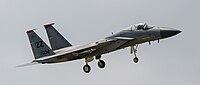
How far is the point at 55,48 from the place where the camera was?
70688 millimetres

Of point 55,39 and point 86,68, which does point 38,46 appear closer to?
point 55,39

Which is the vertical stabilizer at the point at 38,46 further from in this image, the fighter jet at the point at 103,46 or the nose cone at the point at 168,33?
the nose cone at the point at 168,33

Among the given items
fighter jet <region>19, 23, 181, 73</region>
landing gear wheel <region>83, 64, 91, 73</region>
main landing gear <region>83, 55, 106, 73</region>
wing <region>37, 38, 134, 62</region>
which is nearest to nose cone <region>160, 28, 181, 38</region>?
fighter jet <region>19, 23, 181, 73</region>

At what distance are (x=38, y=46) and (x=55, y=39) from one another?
5.97ft

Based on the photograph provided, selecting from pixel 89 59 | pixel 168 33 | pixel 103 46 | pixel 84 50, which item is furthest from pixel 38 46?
pixel 168 33

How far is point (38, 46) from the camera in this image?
233 feet

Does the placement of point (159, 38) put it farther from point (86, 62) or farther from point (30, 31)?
point (30, 31)

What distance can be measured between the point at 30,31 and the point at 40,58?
393 cm

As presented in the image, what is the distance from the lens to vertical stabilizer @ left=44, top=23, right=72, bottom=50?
70.9m

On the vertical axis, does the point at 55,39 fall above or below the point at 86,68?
above

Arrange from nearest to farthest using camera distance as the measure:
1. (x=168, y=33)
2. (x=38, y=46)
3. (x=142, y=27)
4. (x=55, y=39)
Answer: (x=168, y=33)
(x=142, y=27)
(x=38, y=46)
(x=55, y=39)

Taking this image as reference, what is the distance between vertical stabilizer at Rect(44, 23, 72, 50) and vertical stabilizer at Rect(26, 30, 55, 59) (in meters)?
0.80

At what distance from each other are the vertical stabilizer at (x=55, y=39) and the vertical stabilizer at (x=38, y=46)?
2.63ft

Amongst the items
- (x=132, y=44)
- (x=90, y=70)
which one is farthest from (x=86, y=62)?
(x=132, y=44)
